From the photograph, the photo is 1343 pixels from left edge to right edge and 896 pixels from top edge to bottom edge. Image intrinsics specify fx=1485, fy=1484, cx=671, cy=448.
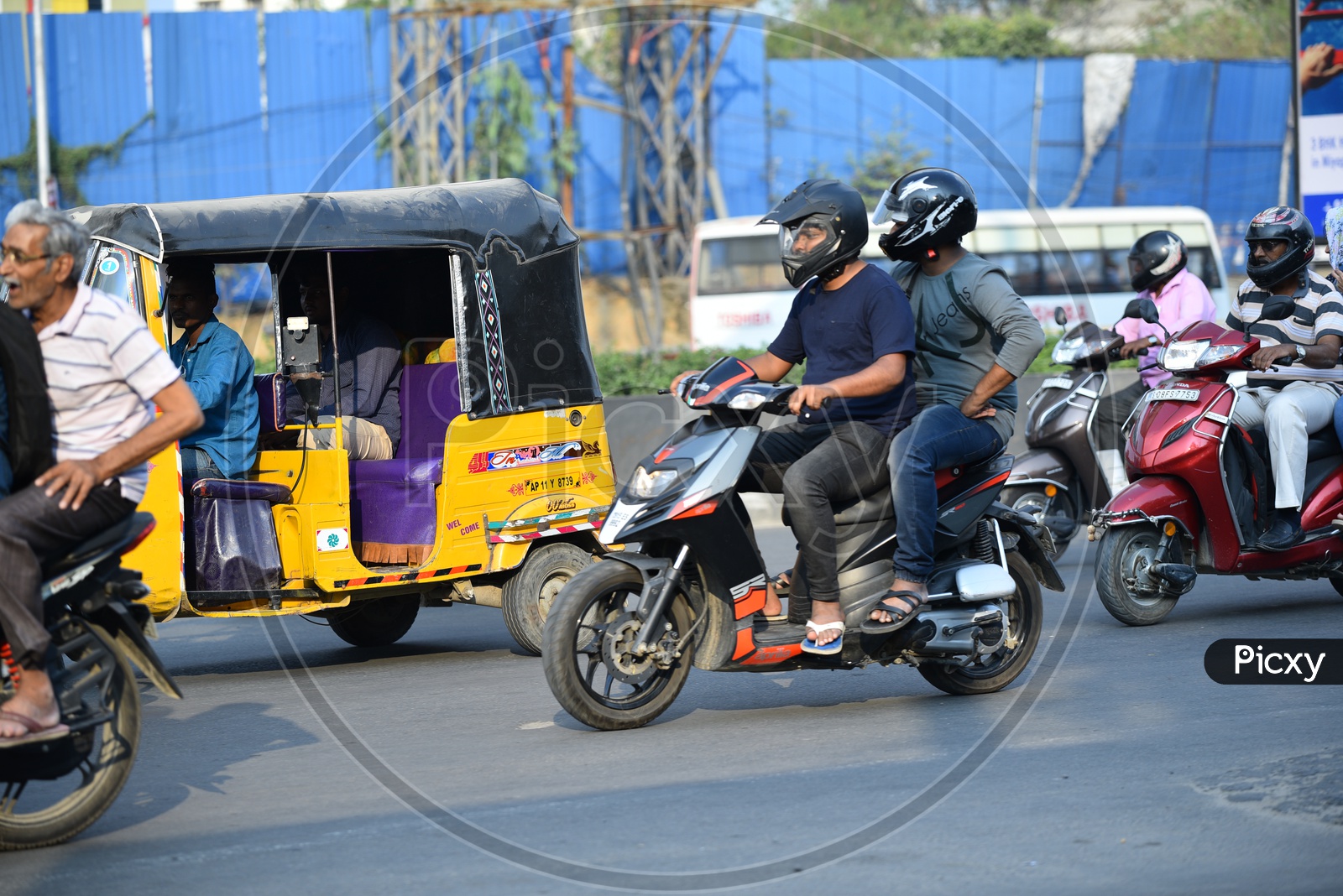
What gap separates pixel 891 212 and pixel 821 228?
47cm

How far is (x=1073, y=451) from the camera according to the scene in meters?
9.16

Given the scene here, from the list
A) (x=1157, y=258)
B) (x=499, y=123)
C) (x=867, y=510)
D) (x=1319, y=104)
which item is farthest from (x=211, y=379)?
(x=499, y=123)

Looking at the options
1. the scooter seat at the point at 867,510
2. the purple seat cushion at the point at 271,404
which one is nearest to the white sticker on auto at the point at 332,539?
the purple seat cushion at the point at 271,404

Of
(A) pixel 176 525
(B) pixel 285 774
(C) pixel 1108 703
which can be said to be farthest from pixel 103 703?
(C) pixel 1108 703

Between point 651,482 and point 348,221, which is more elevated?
point 348,221

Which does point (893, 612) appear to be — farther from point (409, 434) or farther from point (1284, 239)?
point (1284, 239)

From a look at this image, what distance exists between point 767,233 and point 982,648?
19630 millimetres

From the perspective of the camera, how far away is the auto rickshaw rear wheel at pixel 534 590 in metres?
7.04

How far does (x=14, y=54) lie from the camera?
2322cm

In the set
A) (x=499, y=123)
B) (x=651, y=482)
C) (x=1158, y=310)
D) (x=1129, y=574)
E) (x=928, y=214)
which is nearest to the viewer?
(x=651, y=482)

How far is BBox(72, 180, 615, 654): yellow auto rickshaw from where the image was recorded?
6.34 metres

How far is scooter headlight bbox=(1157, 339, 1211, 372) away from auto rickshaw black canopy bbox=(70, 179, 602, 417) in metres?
2.87

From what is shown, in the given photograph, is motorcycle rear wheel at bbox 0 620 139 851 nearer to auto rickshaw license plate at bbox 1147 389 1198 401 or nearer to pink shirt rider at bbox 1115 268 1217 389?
auto rickshaw license plate at bbox 1147 389 1198 401

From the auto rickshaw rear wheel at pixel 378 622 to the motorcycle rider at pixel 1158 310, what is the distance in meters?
4.36
